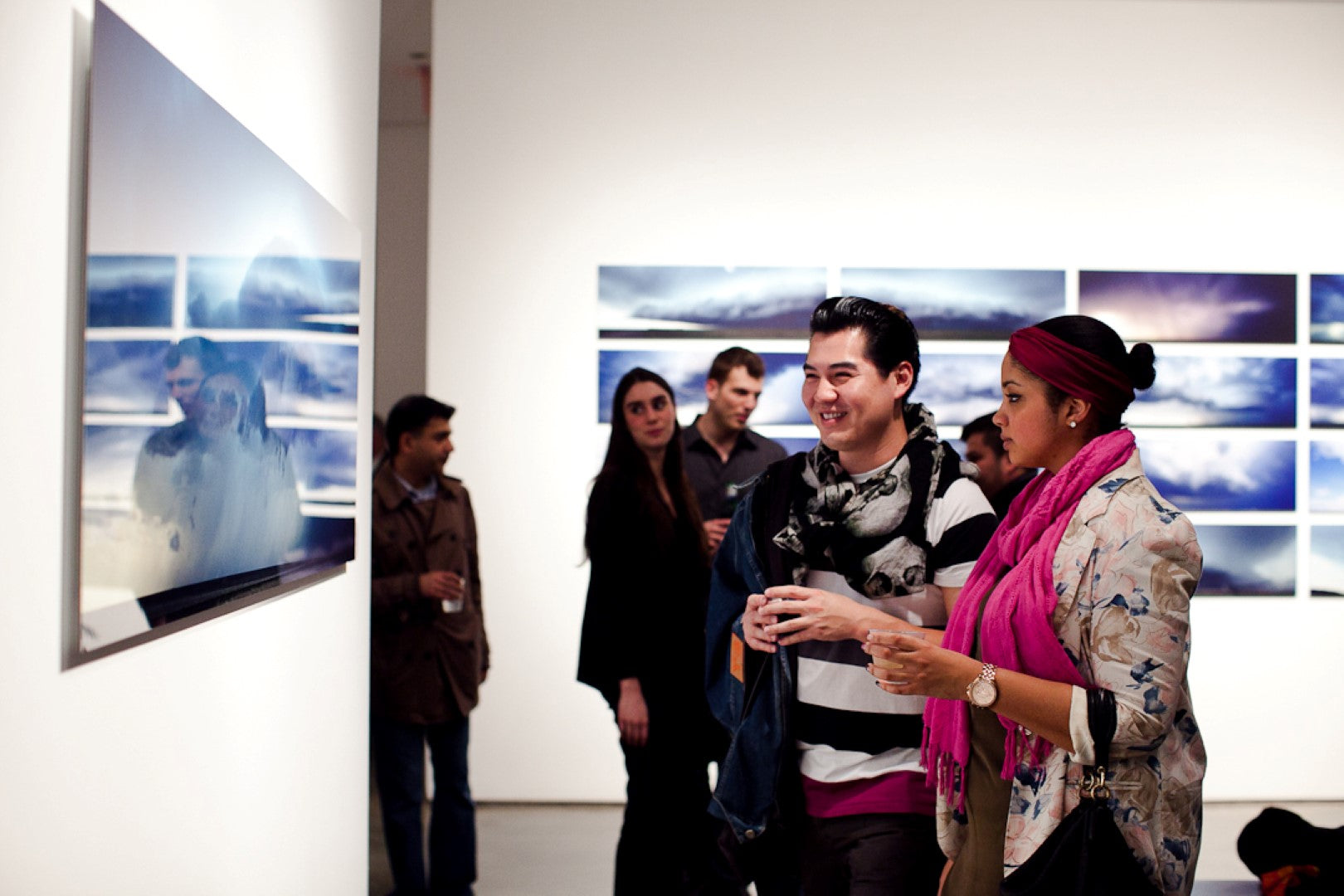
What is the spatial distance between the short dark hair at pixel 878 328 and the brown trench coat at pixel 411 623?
87.5 inches

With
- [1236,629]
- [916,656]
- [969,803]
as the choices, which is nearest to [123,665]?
[916,656]

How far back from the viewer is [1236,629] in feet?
19.7

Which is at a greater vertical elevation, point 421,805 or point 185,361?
point 185,361

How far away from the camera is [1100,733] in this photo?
1.80m

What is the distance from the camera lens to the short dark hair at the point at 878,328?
235 centimetres

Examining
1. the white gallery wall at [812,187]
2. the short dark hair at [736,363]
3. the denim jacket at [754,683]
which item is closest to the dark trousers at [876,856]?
the denim jacket at [754,683]

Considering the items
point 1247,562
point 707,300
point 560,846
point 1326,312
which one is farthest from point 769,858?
point 1326,312

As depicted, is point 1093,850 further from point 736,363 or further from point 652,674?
point 736,363

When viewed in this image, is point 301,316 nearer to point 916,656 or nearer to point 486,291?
point 916,656

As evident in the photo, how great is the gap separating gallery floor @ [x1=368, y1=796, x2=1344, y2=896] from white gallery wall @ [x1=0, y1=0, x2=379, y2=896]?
1.37 metres

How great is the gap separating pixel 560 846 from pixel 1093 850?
3.78 metres

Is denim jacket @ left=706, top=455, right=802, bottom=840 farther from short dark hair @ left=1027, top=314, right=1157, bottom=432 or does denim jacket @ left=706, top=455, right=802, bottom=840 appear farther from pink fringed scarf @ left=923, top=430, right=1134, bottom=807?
short dark hair @ left=1027, top=314, right=1157, bottom=432

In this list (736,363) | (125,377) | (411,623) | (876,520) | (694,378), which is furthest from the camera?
(694,378)

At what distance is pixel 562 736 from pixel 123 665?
4.28 m
